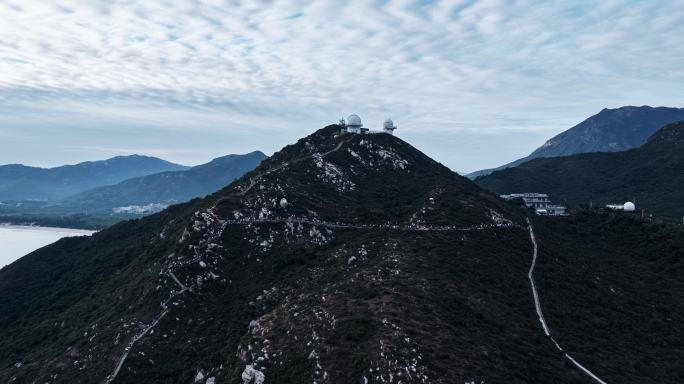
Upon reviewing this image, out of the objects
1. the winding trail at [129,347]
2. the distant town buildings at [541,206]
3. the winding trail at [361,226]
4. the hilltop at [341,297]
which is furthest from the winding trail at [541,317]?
the winding trail at [129,347]

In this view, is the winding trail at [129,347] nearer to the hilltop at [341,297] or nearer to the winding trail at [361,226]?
the hilltop at [341,297]

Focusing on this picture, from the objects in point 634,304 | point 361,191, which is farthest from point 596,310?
point 361,191

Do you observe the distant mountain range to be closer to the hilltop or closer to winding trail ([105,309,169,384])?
the hilltop

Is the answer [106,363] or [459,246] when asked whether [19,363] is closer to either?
[106,363]

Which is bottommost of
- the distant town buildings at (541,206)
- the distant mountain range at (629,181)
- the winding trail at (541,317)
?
the winding trail at (541,317)

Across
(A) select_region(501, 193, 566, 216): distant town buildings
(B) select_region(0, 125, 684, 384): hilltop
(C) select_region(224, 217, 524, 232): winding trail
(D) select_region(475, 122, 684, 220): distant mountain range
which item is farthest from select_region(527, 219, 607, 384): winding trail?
(D) select_region(475, 122, 684, 220): distant mountain range

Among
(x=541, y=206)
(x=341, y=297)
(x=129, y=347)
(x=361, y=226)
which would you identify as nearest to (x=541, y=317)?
(x=341, y=297)

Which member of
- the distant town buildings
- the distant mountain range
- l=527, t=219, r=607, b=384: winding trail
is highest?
the distant mountain range

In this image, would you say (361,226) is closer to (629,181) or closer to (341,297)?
(341,297)
